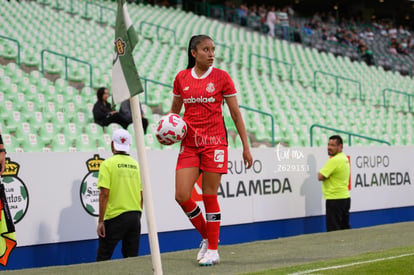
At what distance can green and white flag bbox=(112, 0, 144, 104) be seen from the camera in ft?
→ 15.1

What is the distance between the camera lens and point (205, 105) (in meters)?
6.20

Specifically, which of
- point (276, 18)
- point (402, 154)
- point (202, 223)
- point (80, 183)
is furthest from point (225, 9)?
point (202, 223)

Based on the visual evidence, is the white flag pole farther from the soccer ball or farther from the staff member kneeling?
the staff member kneeling

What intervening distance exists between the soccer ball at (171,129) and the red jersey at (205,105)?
129mm

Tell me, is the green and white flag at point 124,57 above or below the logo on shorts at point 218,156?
above

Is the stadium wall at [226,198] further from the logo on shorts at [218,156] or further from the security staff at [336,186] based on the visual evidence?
the logo on shorts at [218,156]

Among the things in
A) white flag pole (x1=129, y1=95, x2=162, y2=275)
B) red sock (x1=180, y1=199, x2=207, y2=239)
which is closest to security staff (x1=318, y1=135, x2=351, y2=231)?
red sock (x1=180, y1=199, x2=207, y2=239)

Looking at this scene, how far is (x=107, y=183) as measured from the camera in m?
7.88

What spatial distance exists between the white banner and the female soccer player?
2.99 metres

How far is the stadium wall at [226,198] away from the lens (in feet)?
28.2

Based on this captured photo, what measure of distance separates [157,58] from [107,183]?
1295 cm

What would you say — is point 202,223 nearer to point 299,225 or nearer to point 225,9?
point 299,225

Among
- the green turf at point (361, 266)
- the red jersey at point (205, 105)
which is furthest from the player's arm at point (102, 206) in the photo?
the green turf at point (361, 266)

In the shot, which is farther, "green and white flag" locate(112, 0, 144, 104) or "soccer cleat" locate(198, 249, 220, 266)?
"soccer cleat" locate(198, 249, 220, 266)
